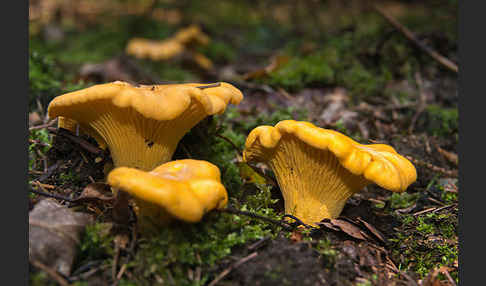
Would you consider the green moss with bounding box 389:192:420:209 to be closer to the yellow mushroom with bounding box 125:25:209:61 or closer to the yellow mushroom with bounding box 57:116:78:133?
the yellow mushroom with bounding box 57:116:78:133

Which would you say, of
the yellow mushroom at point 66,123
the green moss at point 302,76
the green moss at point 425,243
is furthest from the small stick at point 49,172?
the green moss at point 302,76

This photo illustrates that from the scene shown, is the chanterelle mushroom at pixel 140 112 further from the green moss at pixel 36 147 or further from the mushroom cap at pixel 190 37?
the mushroom cap at pixel 190 37

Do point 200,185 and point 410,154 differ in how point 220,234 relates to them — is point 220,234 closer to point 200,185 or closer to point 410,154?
point 200,185

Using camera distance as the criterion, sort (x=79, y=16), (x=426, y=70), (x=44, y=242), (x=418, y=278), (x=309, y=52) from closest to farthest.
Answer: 1. (x=44, y=242)
2. (x=418, y=278)
3. (x=426, y=70)
4. (x=309, y=52)
5. (x=79, y=16)

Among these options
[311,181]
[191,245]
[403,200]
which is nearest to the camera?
[191,245]

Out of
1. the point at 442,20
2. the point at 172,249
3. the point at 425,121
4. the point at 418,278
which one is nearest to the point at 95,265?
the point at 172,249

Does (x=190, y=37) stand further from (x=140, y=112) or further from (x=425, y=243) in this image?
(x=425, y=243)

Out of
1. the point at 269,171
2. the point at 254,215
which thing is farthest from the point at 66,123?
the point at 269,171
